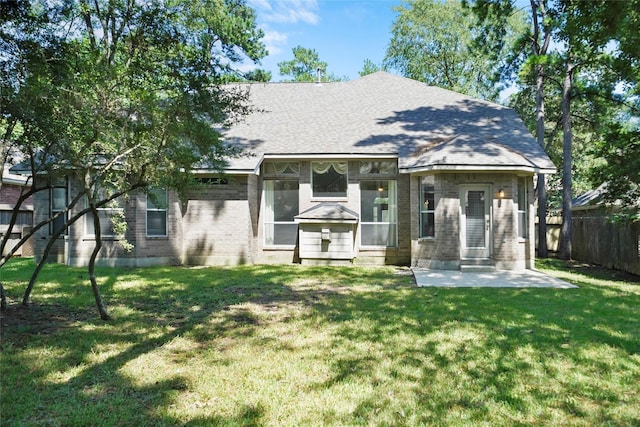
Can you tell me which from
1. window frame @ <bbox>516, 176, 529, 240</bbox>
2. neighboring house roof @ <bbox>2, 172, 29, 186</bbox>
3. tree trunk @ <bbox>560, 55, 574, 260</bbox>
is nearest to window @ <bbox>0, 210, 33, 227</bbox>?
neighboring house roof @ <bbox>2, 172, 29, 186</bbox>

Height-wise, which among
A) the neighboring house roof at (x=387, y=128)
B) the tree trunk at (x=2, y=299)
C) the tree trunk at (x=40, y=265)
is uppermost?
the neighboring house roof at (x=387, y=128)

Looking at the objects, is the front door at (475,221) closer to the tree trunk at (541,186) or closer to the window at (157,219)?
the tree trunk at (541,186)

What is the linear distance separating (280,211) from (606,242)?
11149 mm

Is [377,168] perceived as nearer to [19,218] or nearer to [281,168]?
[281,168]

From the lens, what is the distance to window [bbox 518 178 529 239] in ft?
43.0

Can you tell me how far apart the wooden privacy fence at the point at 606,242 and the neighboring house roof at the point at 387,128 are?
2.99 m

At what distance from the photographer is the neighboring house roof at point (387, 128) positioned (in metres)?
12.6

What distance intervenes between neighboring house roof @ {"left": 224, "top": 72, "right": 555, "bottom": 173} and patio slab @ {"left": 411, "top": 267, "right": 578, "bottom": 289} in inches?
117

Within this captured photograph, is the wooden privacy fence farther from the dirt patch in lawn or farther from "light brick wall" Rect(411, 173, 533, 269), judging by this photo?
the dirt patch in lawn

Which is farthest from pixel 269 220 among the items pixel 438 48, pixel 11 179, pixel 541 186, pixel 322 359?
pixel 438 48

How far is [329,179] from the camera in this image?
1436 centimetres

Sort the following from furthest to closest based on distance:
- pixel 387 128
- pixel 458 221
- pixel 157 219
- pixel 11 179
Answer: pixel 11 179, pixel 387 128, pixel 157 219, pixel 458 221

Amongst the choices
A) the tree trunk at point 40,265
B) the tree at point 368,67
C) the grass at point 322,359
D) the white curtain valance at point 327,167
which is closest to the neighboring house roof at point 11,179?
the grass at point 322,359

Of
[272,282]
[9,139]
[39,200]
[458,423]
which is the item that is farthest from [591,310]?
[39,200]
